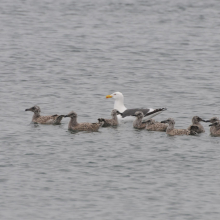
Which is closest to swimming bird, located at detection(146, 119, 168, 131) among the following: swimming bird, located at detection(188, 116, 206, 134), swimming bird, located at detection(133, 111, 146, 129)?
swimming bird, located at detection(133, 111, 146, 129)

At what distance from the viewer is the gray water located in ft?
50.8

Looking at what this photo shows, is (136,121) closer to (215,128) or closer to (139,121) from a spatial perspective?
(139,121)

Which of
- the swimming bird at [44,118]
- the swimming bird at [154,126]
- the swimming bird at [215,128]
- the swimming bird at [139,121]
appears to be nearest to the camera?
the swimming bird at [215,128]

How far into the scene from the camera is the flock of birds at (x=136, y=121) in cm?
2148

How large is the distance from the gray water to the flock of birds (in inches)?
13.0

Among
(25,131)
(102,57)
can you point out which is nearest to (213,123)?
(25,131)

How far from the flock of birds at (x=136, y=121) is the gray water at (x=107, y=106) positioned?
33 cm

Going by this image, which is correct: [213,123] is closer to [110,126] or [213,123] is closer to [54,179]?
[110,126]

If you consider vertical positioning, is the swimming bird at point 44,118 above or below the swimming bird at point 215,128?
above

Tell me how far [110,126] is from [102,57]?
49.8 feet

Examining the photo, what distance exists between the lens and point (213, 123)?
21703 mm

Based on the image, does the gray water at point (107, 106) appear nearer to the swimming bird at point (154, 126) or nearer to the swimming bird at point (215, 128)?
the swimming bird at point (215, 128)

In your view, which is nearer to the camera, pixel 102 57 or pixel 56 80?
pixel 56 80

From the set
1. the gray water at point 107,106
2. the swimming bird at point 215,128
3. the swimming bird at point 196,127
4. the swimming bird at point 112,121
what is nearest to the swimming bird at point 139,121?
the gray water at point 107,106
